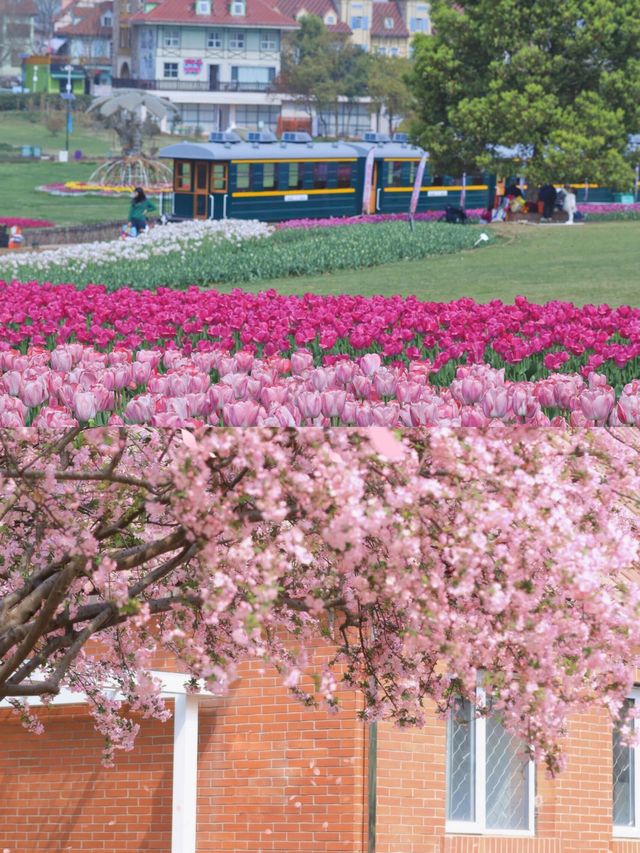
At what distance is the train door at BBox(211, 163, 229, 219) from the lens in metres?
35.8

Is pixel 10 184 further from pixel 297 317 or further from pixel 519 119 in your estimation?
pixel 297 317

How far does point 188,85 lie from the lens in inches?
1645

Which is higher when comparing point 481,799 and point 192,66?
point 192,66

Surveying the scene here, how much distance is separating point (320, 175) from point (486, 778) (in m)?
32.4

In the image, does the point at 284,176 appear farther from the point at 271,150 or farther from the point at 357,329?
the point at 357,329

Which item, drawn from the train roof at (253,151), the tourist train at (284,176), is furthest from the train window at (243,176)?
the train roof at (253,151)

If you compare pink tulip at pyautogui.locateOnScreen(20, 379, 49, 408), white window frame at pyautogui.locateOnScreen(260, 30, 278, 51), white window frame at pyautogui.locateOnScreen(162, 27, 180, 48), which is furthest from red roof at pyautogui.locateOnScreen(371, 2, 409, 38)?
pink tulip at pyautogui.locateOnScreen(20, 379, 49, 408)

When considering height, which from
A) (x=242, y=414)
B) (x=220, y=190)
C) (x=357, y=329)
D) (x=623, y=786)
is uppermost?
(x=220, y=190)

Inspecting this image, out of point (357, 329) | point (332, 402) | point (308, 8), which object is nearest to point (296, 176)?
point (308, 8)

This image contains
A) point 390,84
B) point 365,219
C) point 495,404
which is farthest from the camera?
point 390,84

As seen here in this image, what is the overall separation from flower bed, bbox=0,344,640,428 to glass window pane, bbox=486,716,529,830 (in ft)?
4.83

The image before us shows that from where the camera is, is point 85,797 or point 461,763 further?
point 461,763

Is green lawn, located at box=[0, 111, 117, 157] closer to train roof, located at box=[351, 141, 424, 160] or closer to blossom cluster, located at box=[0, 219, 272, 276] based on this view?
train roof, located at box=[351, 141, 424, 160]

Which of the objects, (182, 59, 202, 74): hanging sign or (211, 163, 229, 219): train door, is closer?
(211, 163, 229, 219): train door
